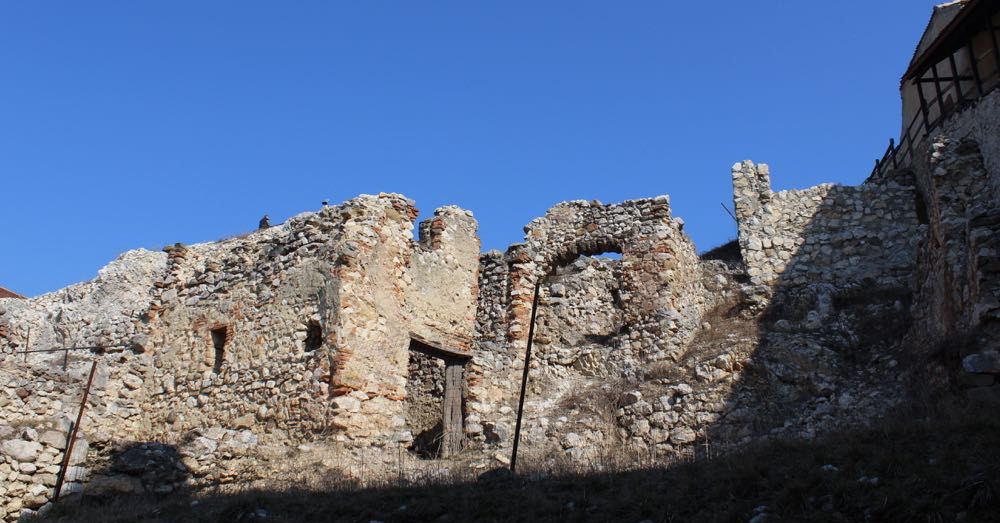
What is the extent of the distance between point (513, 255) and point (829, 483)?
11.3 m

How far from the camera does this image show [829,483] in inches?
326

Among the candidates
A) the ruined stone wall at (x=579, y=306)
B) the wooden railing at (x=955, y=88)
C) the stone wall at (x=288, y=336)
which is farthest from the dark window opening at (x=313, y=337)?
the wooden railing at (x=955, y=88)

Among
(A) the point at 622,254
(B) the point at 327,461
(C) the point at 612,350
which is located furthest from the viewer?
(A) the point at 622,254

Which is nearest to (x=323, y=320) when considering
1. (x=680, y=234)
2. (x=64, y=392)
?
(x=64, y=392)

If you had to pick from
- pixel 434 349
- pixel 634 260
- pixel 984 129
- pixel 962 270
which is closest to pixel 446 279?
pixel 434 349

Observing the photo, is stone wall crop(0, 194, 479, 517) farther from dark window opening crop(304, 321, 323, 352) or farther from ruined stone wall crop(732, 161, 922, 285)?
ruined stone wall crop(732, 161, 922, 285)

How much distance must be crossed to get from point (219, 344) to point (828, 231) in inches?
515

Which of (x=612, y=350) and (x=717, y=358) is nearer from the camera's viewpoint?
(x=717, y=358)

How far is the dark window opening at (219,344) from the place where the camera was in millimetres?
16703

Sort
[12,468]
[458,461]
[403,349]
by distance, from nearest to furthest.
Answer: [12,468] → [458,461] → [403,349]

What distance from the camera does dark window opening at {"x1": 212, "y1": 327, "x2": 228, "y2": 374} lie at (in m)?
16.7

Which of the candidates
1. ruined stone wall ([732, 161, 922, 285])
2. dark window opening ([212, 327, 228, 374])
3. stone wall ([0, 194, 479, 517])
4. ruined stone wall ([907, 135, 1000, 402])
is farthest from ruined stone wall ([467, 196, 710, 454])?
dark window opening ([212, 327, 228, 374])

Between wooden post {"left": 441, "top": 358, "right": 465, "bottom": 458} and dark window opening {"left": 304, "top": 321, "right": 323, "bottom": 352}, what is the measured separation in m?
2.65

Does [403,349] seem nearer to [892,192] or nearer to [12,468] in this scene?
[12,468]
